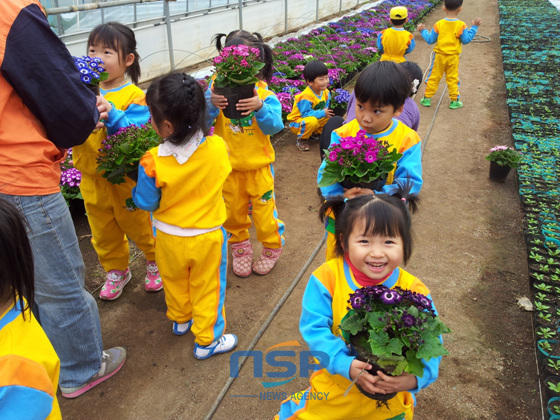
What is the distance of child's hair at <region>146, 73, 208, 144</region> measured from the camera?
7.48 ft

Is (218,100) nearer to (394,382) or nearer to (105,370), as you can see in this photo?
(105,370)

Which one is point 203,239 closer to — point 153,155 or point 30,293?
point 153,155

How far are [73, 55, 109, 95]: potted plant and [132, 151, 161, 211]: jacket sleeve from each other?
1.72ft

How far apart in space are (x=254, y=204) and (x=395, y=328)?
211 centimetres

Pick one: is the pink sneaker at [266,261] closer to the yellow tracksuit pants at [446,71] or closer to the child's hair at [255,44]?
the child's hair at [255,44]

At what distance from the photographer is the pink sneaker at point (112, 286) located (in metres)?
3.31

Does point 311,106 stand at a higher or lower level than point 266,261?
higher

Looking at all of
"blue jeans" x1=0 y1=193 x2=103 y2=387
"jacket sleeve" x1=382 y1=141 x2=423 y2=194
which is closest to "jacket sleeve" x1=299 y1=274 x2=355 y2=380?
"jacket sleeve" x1=382 y1=141 x2=423 y2=194

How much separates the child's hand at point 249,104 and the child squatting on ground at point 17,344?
1.92 meters

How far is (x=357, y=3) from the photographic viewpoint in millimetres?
19891

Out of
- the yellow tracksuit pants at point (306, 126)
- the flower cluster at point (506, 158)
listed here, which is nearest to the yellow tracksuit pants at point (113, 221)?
the yellow tracksuit pants at point (306, 126)

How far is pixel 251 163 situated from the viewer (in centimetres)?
327

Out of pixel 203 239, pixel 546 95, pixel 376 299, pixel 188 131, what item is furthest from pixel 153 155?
pixel 546 95

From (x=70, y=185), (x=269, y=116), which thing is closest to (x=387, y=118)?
(x=269, y=116)
